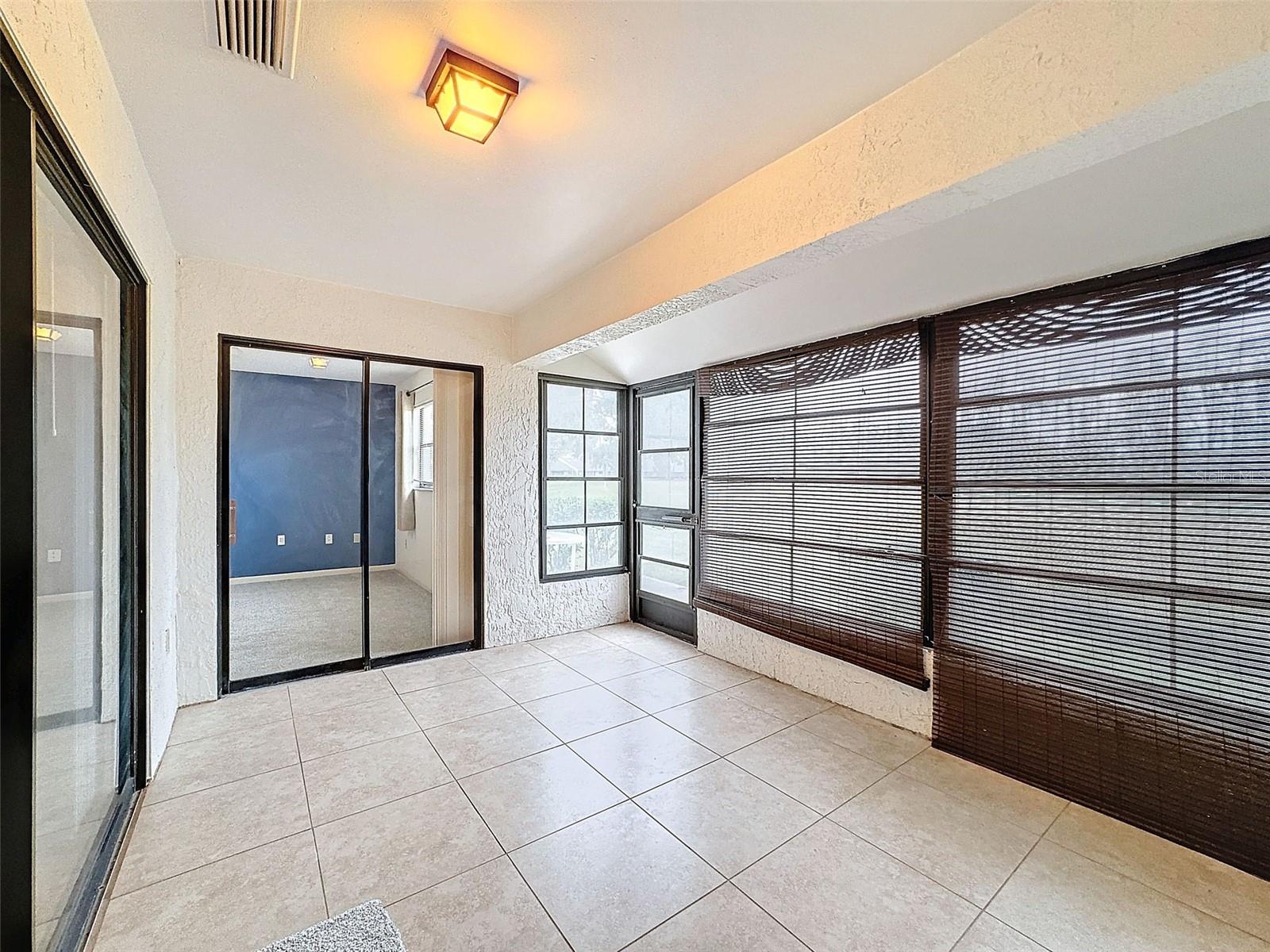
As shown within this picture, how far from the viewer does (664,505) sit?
4.60 metres

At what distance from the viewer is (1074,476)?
225 centimetres

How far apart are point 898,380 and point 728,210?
1341 mm

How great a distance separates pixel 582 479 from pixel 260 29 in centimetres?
354

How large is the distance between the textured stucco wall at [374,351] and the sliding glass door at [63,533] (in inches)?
38.7

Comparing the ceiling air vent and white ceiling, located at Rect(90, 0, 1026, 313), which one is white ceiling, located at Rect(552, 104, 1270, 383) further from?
the ceiling air vent

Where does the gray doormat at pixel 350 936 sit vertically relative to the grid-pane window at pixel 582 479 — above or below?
below

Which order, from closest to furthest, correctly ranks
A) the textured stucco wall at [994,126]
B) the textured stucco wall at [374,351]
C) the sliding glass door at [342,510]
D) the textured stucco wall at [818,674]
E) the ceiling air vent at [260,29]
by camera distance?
the textured stucco wall at [994,126] → the ceiling air vent at [260,29] → the textured stucco wall at [818,674] → the textured stucco wall at [374,351] → the sliding glass door at [342,510]

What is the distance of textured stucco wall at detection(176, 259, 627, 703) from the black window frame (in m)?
0.08

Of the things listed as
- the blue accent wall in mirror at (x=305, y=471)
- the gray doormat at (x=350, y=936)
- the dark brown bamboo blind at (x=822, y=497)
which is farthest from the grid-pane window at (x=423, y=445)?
the gray doormat at (x=350, y=936)

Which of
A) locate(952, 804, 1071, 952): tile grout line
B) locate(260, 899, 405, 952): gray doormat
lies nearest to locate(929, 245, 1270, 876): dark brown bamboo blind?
locate(952, 804, 1071, 952): tile grout line

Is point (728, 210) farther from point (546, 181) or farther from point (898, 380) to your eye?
point (898, 380)

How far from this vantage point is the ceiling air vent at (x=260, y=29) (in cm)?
140

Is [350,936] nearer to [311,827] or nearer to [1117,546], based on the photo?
[311,827]

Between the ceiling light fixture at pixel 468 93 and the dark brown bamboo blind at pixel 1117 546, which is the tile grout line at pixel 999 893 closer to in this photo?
the dark brown bamboo blind at pixel 1117 546
